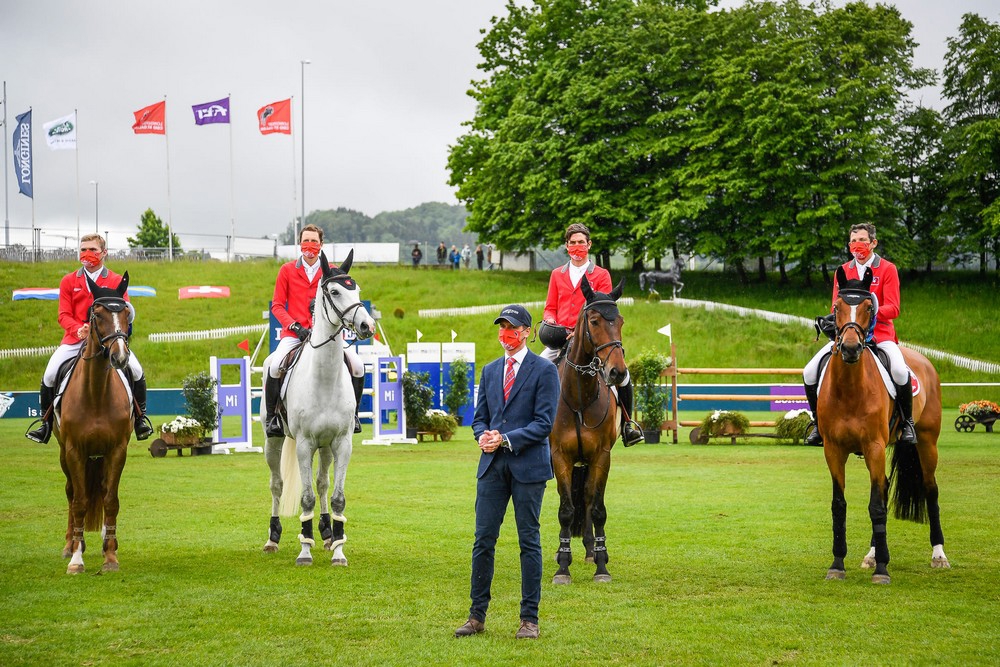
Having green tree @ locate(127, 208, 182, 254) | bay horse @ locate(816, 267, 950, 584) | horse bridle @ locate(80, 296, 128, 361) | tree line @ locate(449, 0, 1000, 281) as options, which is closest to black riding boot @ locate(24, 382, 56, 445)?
horse bridle @ locate(80, 296, 128, 361)

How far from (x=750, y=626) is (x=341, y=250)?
5964 centimetres

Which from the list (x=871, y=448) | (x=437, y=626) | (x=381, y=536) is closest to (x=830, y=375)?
(x=871, y=448)

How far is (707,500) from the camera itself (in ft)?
45.2

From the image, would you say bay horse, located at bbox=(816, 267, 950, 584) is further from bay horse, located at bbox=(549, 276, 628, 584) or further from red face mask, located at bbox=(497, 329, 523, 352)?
red face mask, located at bbox=(497, 329, 523, 352)

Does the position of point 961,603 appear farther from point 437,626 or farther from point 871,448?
point 437,626

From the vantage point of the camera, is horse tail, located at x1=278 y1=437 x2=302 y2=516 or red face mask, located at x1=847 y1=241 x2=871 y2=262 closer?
red face mask, located at x1=847 y1=241 x2=871 y2=262

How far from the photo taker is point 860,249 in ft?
31.4

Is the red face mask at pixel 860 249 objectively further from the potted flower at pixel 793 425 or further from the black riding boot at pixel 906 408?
the potted flower at pixel 793 425

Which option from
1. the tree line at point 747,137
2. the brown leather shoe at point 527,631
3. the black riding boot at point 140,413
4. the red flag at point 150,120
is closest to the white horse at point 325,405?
the black riding boot at point 140,413

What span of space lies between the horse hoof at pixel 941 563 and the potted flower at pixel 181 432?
1587cm

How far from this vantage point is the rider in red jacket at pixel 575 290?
9.77 meters

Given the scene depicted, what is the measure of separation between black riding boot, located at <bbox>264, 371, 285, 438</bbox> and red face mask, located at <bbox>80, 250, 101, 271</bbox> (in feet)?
6.47

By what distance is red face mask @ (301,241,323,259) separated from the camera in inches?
404

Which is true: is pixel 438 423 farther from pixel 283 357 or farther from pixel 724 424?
pixel 283 357
